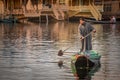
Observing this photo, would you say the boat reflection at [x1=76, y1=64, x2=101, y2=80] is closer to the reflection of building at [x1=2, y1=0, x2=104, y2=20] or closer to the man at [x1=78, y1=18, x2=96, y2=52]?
the man at [x1=78, y1=18, x2=96, y2=52]

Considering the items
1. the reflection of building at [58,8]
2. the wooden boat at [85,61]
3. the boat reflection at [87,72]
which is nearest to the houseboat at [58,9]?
the reflection of building at [58,8]

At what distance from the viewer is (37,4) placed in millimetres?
82500

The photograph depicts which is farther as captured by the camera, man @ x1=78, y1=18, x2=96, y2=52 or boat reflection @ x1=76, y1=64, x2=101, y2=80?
man @ x1=78, y1=18, x2=96, y2=52

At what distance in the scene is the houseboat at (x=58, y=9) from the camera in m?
78.2

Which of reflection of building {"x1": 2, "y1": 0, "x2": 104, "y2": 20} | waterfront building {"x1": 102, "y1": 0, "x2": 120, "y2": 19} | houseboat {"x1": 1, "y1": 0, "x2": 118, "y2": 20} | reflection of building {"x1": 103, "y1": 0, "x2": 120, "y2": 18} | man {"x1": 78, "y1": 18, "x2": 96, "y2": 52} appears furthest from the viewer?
reflection of building {"x1": 103, "y1": 0, "x2": 120, "y2": 18}

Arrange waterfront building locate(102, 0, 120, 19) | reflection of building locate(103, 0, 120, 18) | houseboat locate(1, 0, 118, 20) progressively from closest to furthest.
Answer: houseboat locate(1, 0, 118, 20) → waterfront building locate(102, 0, 120, 19) → reflection of building locate(103, 0, 120, 18)

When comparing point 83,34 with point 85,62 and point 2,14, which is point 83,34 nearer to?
point 85,62

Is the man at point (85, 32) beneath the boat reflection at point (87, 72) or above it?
above

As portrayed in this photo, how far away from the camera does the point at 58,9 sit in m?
79.4

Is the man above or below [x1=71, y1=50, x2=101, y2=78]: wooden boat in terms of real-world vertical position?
above

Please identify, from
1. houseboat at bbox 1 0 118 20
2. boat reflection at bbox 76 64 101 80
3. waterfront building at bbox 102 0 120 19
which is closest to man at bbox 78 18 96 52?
boat reflection at bbox 76 64 101 80

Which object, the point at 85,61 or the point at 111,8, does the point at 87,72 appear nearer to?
the point at 85,61

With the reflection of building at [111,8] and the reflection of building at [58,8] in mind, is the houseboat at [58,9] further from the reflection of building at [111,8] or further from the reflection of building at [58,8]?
the reflection of building at [111,8]

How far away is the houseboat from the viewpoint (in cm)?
7825
